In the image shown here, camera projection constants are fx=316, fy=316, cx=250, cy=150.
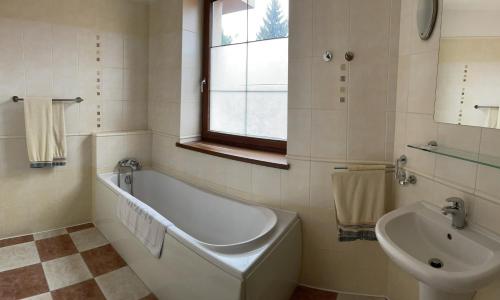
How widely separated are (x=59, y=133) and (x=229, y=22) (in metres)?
1.75

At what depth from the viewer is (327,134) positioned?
6.33 ft

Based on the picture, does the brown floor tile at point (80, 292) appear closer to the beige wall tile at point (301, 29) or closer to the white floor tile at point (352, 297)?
the white floor tile at point (352, 297)

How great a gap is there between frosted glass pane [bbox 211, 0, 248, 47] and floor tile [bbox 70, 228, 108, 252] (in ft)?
6.51

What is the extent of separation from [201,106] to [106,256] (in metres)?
1.51

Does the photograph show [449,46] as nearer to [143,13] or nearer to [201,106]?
[201,106]

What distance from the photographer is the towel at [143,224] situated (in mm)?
1841

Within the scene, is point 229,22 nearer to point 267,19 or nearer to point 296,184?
point 267,19

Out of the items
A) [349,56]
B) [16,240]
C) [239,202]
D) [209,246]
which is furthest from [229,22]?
[16,240]

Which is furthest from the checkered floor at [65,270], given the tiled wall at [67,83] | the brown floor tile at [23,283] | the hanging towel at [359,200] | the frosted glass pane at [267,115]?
the frosted glass pane at [267,115]

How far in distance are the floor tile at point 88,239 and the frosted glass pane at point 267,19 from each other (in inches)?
83.0

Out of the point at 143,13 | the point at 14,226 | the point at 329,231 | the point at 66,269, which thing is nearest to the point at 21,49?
the point at 143,13

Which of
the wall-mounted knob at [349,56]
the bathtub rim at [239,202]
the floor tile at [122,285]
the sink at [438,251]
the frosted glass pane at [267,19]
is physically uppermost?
the frosted glass pane at [267,19]

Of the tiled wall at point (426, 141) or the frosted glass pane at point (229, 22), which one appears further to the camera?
the frosted glass pane at point (229, 22)

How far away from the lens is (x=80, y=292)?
6.49 feet
